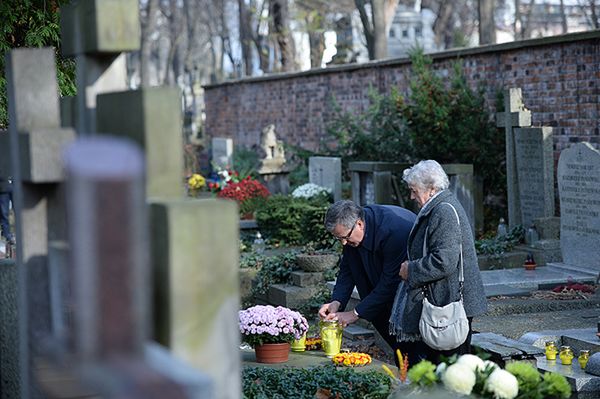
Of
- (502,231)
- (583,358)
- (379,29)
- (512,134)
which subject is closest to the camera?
(583,358)

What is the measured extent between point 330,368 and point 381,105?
1080 centimetres

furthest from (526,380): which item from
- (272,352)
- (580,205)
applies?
(580,205)

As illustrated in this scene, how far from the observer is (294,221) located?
1511cm

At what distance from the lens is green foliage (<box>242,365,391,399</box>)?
21.3ft

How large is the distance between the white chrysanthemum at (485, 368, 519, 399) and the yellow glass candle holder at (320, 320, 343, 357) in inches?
110

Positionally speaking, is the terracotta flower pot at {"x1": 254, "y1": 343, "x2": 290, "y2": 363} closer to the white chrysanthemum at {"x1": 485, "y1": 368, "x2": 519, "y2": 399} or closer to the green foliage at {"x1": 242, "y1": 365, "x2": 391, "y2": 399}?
the green foliage at {"x1": 242, "y1": 365, "x2": 391, "y2": 399}

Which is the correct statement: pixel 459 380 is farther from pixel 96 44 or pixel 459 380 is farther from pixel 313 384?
pixel 96 44

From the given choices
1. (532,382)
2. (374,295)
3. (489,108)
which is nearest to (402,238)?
(374,295)

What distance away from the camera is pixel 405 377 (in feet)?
20.2

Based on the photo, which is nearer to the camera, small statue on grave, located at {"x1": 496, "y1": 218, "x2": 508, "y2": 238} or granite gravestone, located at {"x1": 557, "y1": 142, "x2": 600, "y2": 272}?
granite gravestone, located at {"x1": 557, "y1": 142, "x2": 600, "y2": 272}

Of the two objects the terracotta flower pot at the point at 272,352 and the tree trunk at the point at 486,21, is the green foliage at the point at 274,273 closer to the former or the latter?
the terracotta flower pot at the point at 272,352

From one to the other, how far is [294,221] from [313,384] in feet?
27.9

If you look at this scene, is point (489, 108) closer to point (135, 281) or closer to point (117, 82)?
point (117, 82)

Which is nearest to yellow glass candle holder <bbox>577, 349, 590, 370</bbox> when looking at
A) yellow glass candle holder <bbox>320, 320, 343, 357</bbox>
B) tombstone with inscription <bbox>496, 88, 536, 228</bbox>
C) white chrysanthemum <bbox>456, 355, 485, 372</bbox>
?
yellow glass candle holder <bbox>320, 320, 343, 357</bbox>
